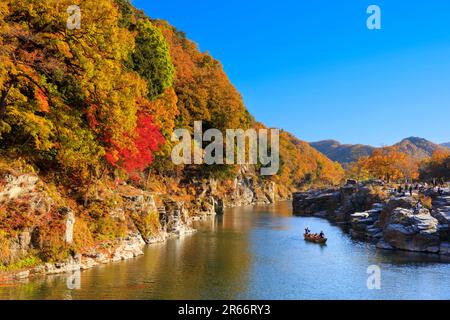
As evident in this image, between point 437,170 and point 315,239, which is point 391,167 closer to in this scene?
point 437,170

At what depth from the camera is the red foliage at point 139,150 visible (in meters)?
39.3

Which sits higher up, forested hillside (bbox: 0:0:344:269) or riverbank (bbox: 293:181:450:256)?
forested hillside (bbox: 0:0:344:269)

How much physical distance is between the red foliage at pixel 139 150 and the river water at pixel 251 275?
351 inches

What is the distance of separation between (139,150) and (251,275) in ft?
61.1

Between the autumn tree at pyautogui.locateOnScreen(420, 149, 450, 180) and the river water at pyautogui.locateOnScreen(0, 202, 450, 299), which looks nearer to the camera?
the river water at pyautogui.locateOnScreen(0, 202, 450, 299)

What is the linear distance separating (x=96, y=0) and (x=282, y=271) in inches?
1038

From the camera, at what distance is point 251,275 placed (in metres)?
32.5

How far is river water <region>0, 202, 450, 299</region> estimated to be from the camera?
1054 inches

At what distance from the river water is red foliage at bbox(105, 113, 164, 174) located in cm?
892

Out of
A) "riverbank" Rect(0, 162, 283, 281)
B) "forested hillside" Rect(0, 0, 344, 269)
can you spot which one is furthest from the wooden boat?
"forested hillside" Rect(0, 0, 344, 269)

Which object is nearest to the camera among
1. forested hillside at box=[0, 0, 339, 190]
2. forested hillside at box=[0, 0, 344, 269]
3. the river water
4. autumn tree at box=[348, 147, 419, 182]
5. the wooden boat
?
the river water

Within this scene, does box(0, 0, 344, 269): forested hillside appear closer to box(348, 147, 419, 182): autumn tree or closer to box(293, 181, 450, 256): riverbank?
box(293, 181, 450, 256): riverbank

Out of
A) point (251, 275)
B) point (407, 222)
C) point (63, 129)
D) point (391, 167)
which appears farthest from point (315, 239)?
point (391, 167)
